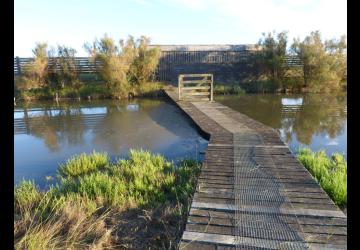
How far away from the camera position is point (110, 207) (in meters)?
3.58

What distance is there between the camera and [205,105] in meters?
11.6

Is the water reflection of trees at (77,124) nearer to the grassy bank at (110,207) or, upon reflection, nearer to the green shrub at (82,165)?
the green shrub at (82,165)

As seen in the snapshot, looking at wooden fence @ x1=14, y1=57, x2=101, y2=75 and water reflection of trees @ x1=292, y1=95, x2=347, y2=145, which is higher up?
wooden fence @ x1=14, y1=57, x2=101, y2=75

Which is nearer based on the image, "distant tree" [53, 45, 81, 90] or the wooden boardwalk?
the wooden boardwalk

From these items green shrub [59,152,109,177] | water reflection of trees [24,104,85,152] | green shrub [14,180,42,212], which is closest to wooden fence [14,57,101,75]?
water reflection of trees [24,104,85,152]

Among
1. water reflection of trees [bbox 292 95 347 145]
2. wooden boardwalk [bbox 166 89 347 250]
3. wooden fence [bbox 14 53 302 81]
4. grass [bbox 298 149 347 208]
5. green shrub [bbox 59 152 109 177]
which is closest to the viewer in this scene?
wooden boardwalk [bbox 166 89 347 250]

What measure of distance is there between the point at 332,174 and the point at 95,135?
6029 millimetres

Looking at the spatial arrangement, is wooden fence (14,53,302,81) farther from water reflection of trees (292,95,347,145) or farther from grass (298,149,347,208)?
grass (298,149,347,208)

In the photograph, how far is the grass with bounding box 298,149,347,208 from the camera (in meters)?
3.65

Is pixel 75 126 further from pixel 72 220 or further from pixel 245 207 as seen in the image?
pixel 245 207

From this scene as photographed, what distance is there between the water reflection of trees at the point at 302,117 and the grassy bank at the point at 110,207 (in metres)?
4.09

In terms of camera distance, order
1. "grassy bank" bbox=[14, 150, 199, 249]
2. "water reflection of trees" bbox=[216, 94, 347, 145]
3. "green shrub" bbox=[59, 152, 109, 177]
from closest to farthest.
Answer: "grassy bank" bbox=[14, 150, 199, 249], "green shrub" bbox=[59, 152, 109, 177], "water reflection of trees" bbox=[216, 94, 347, 145]

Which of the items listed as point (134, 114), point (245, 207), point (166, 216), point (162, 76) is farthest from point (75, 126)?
point (162, 76)

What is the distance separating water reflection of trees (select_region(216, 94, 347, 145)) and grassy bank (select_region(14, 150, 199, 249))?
13.4ft
